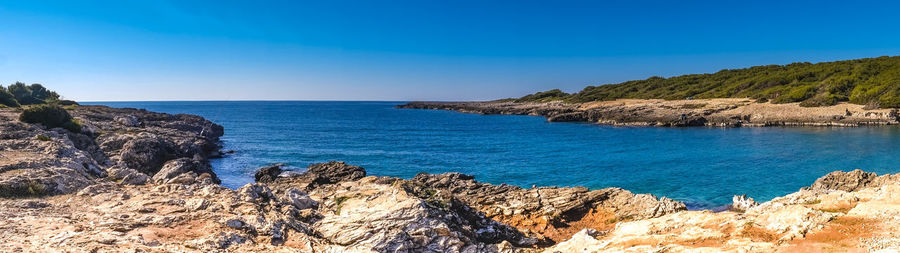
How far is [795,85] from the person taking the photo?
84.0 meters

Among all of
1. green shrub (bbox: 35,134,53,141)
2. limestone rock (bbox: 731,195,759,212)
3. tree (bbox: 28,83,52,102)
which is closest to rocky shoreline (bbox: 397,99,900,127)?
limestone rock (bbox: 731,195,759,212)

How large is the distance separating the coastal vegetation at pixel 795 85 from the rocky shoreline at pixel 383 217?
204ft

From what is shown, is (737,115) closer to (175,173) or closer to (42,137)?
(175,173)

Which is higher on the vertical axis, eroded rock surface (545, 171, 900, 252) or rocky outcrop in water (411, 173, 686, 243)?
eroded rock surface (545, 171, 900, 252)

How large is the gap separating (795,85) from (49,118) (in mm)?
109977

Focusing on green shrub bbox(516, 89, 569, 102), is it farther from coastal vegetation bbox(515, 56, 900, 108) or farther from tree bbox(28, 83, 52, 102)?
tree bbox(28, 83, 52, 102)

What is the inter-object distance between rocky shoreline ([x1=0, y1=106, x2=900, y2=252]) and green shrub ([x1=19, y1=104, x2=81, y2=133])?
26.0 ft

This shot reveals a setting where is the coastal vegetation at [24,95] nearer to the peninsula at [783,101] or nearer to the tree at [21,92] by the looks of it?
the tree at [21,92]

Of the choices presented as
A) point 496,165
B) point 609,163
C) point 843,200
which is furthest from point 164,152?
point 843,200

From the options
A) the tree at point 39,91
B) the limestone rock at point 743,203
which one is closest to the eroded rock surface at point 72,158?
the limestone rock at point 743,203

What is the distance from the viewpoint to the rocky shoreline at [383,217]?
1099cm

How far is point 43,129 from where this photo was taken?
2905 cm

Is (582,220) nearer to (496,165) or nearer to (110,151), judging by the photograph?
(496,165)

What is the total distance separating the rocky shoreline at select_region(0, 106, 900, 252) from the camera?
10992 mm
